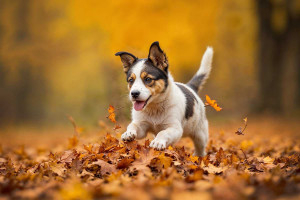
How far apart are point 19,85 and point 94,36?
263 inches

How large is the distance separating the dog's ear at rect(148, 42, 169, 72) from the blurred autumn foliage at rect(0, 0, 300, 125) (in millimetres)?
3489

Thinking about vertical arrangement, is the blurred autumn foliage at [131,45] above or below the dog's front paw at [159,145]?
above

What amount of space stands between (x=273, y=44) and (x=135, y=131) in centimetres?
1286

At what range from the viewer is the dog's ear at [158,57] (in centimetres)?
435

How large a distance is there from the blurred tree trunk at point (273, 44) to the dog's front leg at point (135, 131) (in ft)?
37.5

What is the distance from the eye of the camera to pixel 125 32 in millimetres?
14992

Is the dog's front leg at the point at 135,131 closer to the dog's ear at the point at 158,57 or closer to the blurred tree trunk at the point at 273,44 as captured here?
the dog's ear at the point at 158,57

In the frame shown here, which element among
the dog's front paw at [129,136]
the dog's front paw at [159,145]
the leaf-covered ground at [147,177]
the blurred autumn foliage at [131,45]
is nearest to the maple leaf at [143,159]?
the leaf-covered ground at [147,177]

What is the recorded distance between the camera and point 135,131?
13.3 ft

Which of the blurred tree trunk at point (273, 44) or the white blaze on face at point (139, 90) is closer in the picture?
the white blaze on face at point (139, 90)

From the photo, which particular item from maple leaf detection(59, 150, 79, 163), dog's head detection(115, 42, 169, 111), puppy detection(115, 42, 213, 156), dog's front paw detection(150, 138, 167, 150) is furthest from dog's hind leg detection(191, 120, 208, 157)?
maple leaf detection(59, 150, 79, 163)

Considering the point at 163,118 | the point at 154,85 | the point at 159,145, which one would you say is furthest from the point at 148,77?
the point at 159,145

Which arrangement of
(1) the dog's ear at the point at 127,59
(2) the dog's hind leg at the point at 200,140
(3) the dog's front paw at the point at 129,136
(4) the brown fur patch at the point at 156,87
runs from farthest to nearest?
1. (2) the dog's hind leg at the point at 200,140
2. (1) the dog's ear at the point at 127,59
3. (4) the brown fur patch at the point at 156,87
4. (3) the dog's front paw at the point at 129,136

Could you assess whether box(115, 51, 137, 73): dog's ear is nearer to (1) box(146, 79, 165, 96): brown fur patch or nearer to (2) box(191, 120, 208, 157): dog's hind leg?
(1) box(146, 79, 165, 96): brown fur patch
